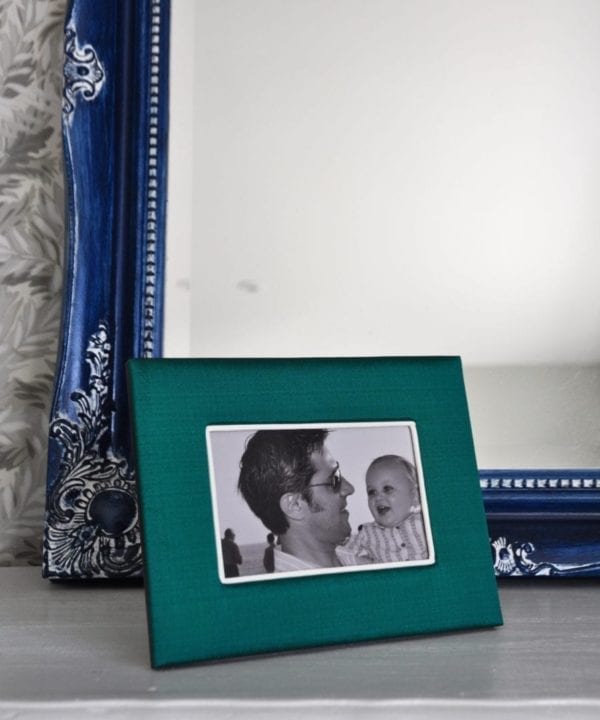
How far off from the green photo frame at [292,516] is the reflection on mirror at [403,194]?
0.56 feet

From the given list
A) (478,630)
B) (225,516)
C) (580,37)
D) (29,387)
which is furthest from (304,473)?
(580,37)

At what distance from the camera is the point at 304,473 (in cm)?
74

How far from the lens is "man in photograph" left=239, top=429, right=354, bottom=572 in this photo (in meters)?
0.72

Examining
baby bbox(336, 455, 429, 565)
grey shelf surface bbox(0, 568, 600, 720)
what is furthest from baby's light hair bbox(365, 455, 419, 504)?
grey shelf surface bbox(0, 568, 600, 720)

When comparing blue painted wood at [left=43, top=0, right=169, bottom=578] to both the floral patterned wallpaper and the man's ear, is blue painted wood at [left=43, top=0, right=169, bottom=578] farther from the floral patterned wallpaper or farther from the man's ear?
the man's ear

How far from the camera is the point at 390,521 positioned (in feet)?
2.48

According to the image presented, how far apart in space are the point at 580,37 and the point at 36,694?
2.78 feet

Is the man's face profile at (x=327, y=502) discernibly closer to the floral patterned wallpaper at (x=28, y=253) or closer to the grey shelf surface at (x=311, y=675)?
the grey shelf surface at (x=311, y=675)

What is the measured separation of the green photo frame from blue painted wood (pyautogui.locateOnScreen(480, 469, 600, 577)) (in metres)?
0.16

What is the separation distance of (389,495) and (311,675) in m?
0.18

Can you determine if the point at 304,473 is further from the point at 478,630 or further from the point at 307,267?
the point at 307,267

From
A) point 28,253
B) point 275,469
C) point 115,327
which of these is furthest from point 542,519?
point 28,253

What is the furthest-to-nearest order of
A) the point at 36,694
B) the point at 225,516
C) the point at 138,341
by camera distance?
the point at 138,341 → the point at 225,516 → the point at 36,694

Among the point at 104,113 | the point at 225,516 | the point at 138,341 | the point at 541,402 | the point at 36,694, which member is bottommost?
the point at 36,694
